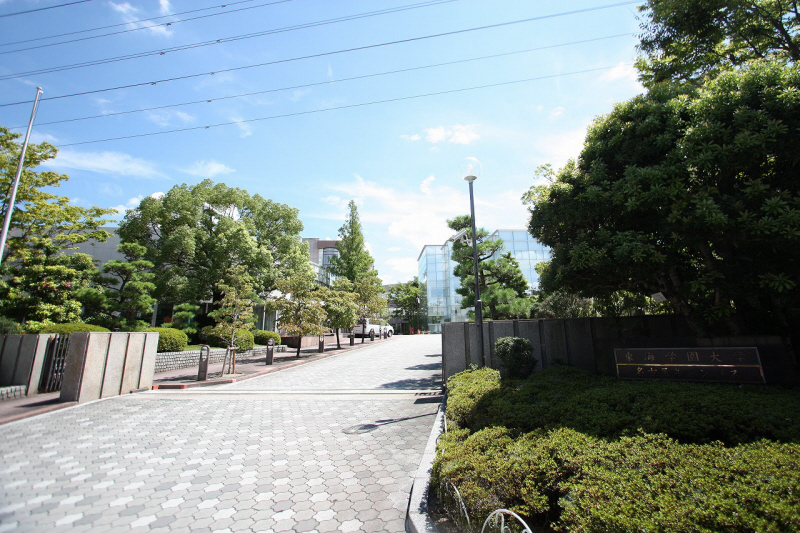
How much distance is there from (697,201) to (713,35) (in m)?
6.45

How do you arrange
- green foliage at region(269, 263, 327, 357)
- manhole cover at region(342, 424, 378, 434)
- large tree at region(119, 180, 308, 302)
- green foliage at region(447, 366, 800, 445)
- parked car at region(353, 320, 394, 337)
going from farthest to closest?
parked car at region(353, 320, 394, 337)
large tree at region(119, 180, 308, 302)
green foliage at region(269, 263, 327, 357)
manhole cover at region(342, 424, 378, 434)
green foliage at region(447, 366, 800, 445)

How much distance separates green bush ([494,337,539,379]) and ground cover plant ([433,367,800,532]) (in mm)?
2978

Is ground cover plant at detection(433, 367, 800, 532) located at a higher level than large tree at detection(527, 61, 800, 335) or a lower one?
lower

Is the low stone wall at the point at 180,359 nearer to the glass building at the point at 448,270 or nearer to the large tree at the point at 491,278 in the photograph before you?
the large tree at the point at 491,278

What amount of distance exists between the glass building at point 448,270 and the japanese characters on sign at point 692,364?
3908cm

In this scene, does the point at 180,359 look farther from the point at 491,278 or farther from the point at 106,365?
the point at 491,278

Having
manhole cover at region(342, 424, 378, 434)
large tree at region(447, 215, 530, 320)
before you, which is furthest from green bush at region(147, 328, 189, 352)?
large tree at region(447, 215, 530, 320)

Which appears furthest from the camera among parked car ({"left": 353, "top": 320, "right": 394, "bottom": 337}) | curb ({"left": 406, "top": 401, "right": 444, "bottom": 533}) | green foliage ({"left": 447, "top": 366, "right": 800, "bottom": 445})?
parked car ({"left": 353, "top": 320, "right": 394, "bottom": 337})

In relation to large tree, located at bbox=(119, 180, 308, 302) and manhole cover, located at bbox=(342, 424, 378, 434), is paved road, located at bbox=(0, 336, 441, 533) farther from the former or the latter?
large tree, located at bbox=(119, 180, 308, 302)

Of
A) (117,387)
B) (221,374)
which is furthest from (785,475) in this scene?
(221,374)

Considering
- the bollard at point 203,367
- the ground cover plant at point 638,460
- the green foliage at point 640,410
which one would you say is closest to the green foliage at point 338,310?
the bollard at point 203,367

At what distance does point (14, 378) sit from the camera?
9977mm

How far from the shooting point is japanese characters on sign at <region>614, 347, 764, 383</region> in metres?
6.05

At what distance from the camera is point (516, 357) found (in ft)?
27.8
